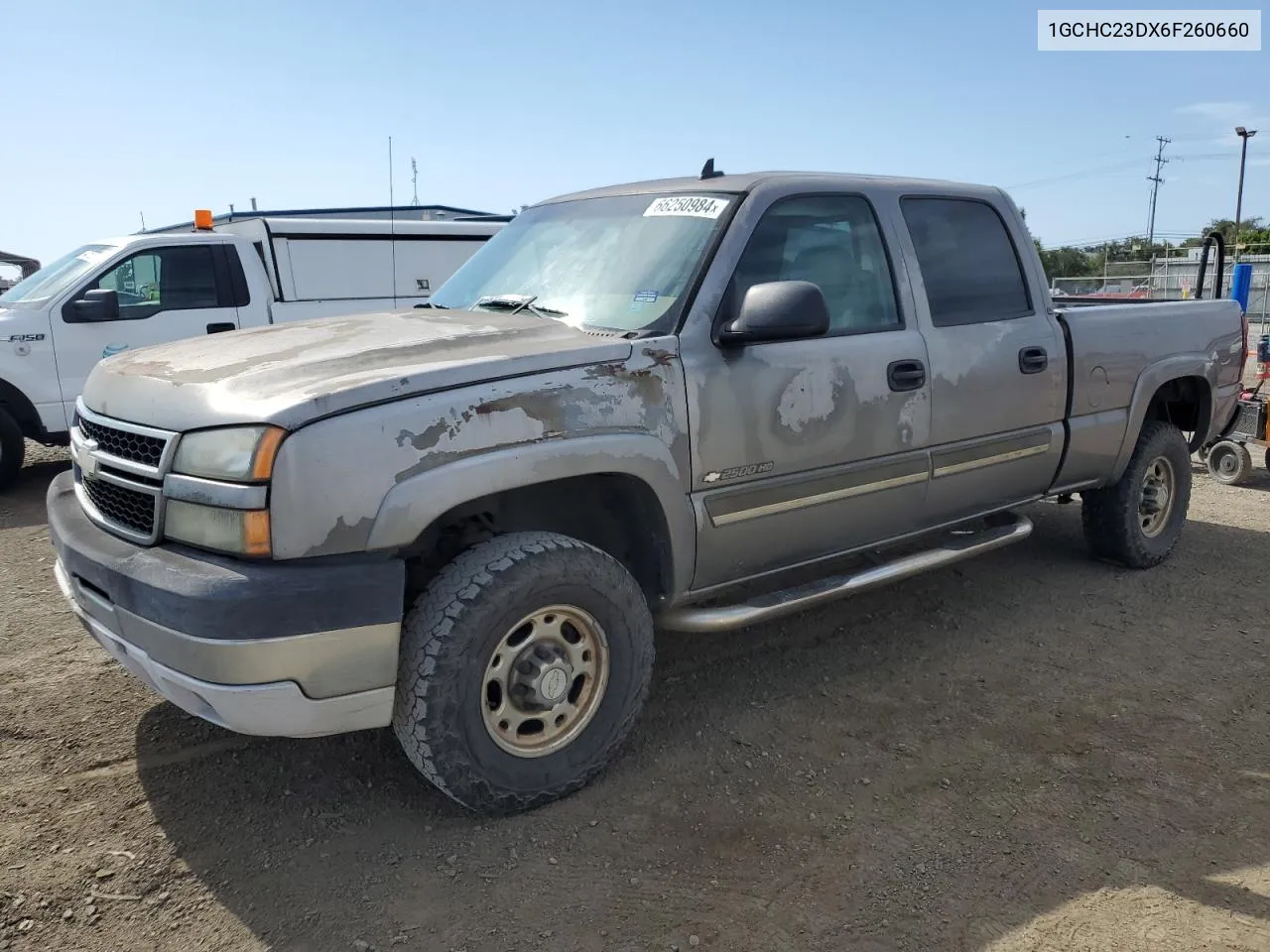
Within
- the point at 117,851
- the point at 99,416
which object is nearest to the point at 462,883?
the point at 117,851

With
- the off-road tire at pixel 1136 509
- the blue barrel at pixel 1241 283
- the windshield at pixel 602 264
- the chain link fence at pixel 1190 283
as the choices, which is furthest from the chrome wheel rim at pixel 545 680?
the chain link fence at pixel 1190 283

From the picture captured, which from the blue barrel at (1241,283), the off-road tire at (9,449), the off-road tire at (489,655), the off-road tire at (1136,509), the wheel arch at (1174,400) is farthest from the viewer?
the blue barrel at (1241,283)

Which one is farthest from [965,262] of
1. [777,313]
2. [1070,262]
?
[1070,262]

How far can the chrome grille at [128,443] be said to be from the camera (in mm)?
2814

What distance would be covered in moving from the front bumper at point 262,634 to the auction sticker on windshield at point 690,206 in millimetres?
1760

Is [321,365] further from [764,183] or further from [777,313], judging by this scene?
[764,183]

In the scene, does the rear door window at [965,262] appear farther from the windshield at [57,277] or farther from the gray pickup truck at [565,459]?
the windshield at [57,277]

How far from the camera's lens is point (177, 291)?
8352 millimetres

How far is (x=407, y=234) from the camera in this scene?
992 cm

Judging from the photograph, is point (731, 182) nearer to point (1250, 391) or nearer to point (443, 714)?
point (443, 714)

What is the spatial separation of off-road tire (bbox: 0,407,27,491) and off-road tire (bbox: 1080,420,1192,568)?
7.60 meters

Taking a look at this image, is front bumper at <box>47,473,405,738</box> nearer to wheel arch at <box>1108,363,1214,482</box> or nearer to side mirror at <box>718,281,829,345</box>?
side mirror at <box>718,281,829,345</box>

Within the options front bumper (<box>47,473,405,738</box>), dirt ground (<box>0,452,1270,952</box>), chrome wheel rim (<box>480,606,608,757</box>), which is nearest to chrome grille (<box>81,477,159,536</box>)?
front bumper (<box>47,473,405,738</box>)

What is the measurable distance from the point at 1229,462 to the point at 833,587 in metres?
5.95
